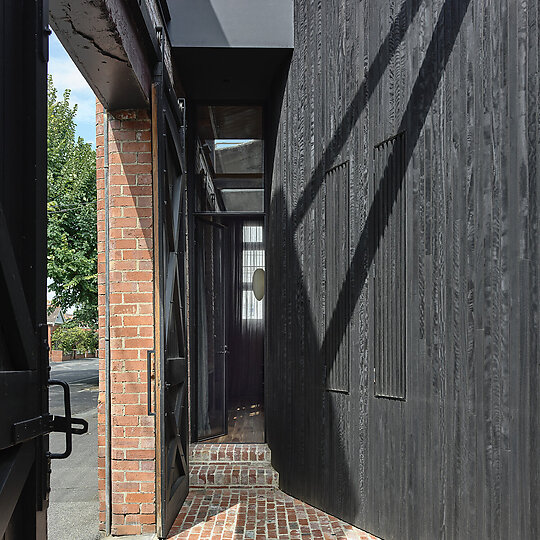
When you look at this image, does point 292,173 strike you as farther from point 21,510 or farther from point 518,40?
point 21,510

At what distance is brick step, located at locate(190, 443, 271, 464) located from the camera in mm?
5156

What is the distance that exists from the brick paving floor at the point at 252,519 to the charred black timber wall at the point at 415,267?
0.13 metres

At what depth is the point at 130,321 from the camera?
377 cm

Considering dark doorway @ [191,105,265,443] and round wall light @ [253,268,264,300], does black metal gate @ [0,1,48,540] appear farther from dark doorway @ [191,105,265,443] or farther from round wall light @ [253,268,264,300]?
round wall light @ [253,268,264,300]

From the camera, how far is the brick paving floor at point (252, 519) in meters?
3.79

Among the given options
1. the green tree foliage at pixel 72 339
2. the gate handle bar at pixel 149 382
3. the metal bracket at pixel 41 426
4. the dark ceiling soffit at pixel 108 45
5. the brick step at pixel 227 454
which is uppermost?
the dark ceiling soffit at pixel 108 45

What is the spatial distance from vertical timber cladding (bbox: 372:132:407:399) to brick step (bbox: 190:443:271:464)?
189cm

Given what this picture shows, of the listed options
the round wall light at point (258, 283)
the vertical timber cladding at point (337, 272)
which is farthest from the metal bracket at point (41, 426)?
the round wall light at point (258, 283)

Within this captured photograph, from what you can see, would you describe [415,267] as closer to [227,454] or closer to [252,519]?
[252,519]

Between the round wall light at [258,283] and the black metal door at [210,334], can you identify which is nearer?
the black metal door at [210,334]

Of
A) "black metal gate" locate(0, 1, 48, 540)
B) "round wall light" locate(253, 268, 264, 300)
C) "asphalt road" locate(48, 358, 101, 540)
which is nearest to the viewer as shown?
"black metal gate" locate(0, 1, 48, 540)

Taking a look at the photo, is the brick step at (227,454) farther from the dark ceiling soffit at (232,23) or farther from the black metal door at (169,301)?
the dark ceiling soffit at (232,23)

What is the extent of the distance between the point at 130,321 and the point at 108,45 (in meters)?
1.71

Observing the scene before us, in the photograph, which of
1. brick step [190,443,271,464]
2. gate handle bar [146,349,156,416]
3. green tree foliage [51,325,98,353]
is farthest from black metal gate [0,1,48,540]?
Answer: green tree foliage [51,325,98,353]
